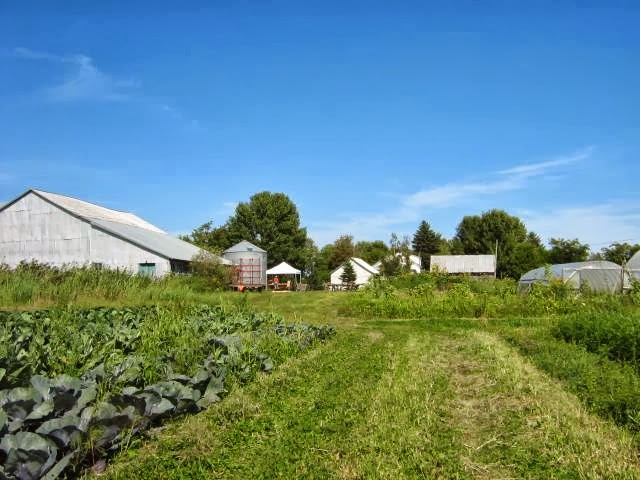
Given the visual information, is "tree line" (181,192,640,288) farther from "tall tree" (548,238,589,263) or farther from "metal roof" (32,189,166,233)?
"metal roof" (32,189,166,233)

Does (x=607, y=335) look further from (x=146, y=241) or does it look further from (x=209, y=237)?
(x=209, y=237)

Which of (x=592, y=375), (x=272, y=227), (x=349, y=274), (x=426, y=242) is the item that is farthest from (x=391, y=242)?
(x=592, y=375)

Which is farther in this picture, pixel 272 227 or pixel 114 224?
pixel 272 227

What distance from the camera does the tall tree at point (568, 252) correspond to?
200 feet

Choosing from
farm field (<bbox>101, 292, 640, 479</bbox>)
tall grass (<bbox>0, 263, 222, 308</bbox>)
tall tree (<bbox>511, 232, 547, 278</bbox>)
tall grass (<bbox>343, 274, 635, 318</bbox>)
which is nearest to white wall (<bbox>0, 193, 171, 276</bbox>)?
tall grass (<bbox>0, 263, 222, 308</bbox>)

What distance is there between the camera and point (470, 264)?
230ft

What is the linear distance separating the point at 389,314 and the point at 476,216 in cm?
6814

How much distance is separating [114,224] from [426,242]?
198 feet

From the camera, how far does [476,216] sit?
84.1m

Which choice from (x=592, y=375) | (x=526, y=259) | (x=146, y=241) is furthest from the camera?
(x=526, y=259)

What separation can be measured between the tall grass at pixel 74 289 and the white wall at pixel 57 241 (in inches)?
441

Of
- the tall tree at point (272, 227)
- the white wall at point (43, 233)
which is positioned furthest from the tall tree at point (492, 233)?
the white wall at point (43, 233)

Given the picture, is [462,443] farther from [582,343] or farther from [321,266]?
[321,266]

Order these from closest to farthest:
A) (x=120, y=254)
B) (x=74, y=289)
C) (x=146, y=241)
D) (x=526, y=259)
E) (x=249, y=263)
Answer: (x=74, y=289), (x=120, y=254), (x=146, y=241), (x=249, y=263), (x=526, y=259)
